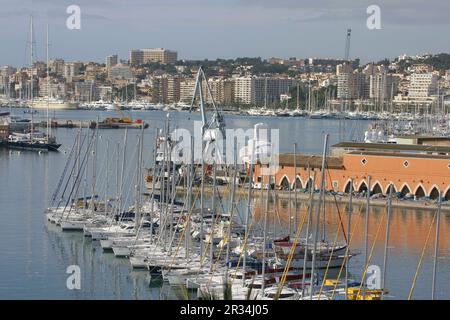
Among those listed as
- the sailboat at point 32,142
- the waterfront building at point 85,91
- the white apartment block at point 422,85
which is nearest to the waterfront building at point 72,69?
the waterfront building at point 85,91

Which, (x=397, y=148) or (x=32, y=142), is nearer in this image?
(x=397, y=148)

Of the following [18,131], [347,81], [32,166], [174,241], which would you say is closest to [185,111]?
[347,81]

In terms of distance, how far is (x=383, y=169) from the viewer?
21641 millimetres

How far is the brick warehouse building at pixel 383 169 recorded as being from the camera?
2103cm

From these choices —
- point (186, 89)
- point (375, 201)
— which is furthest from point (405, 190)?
point (186, 89)

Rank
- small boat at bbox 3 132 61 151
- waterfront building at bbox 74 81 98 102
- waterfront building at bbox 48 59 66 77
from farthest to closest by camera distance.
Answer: waterfront building at bbox 48 59 66 77 → waterfront building at bbox 74 81 98 102 → small boat at bbox 3 132 61 151

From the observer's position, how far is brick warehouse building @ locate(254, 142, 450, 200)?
2103cm

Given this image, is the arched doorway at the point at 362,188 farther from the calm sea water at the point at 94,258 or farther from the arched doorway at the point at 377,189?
the calm sea water at the point at 94,258

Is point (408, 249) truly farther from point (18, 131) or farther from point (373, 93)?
point (373, 93)

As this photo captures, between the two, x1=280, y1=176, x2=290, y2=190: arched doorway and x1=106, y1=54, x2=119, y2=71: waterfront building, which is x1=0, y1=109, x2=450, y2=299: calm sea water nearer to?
x1=280, y1=176, x2=290, y2=190: arched doorway

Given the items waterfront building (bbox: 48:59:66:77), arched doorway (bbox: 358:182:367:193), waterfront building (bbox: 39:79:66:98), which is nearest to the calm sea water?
arched doorway (bbox: 358:182:367:193)

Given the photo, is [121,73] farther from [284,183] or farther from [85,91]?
[284,183]

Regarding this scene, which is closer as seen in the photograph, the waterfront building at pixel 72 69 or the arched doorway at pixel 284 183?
the arched doorway at pixel 284 183
